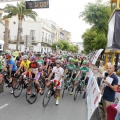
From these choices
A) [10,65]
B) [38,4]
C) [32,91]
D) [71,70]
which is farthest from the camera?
[71,70]

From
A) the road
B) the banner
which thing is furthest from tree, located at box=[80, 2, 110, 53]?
the banner

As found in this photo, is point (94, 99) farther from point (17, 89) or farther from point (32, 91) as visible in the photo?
point (17, 89)

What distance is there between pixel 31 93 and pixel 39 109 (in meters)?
1.12

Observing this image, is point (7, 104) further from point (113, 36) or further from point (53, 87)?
point (113, 36)

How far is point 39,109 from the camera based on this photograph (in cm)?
815

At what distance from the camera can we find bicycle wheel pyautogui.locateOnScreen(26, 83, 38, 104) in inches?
353

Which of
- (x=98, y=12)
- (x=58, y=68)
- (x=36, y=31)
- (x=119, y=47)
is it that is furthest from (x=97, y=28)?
(x=36, y=31)

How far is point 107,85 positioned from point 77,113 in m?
2.36

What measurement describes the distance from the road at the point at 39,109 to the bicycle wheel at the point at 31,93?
159 mm

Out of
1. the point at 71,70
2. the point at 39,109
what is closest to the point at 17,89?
the point at 39,109

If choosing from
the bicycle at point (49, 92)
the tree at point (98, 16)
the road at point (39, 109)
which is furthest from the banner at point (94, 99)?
the tree at point (98, 16)

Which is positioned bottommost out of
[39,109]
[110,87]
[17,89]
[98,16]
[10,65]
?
[39,109]

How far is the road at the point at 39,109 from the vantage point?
7.23m

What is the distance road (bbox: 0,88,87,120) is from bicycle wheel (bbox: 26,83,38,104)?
0.16 meters
